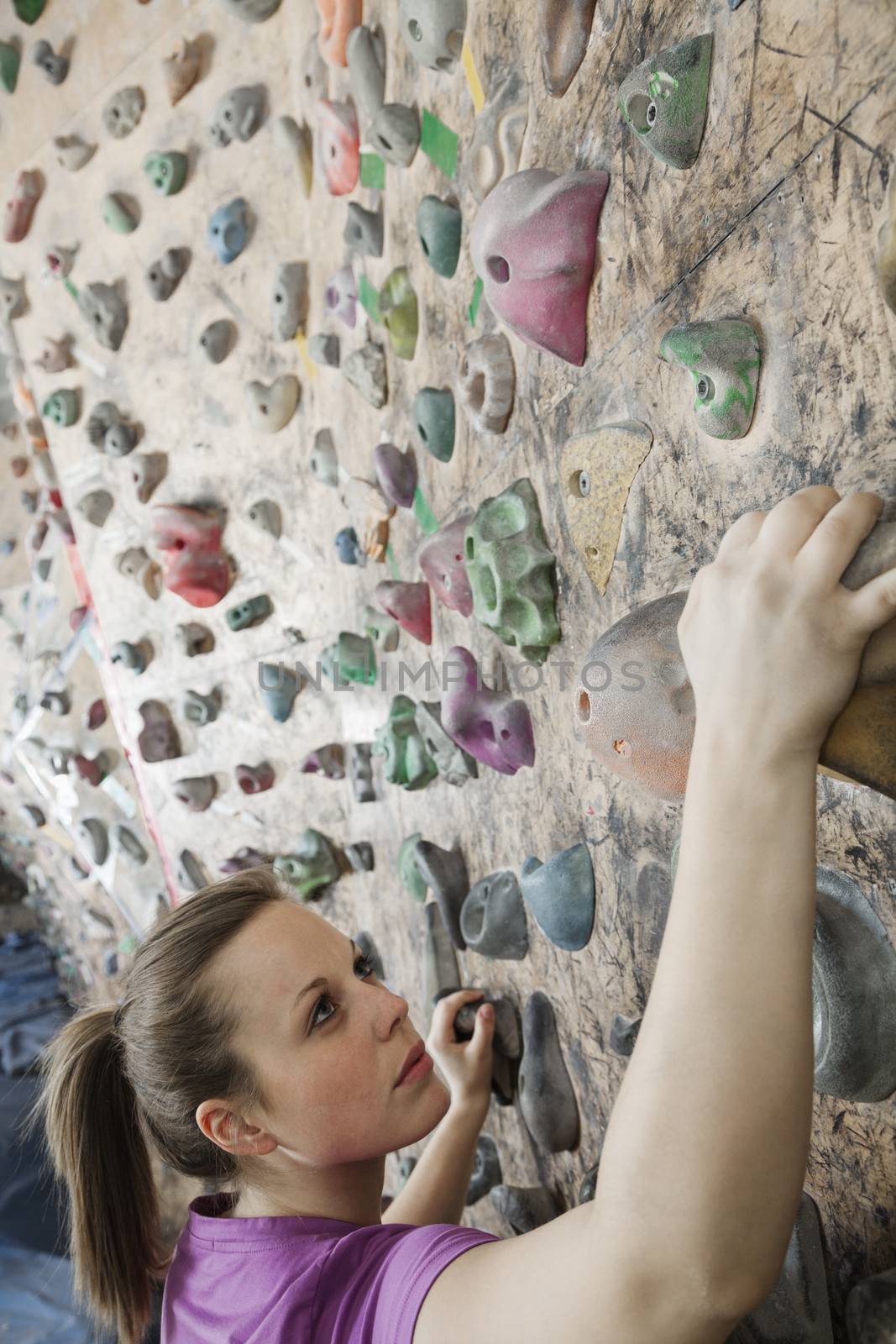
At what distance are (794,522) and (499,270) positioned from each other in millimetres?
644

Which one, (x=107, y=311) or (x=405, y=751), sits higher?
(x=107, y=311)

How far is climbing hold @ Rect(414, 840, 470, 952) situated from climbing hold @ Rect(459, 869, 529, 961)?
0.12 m

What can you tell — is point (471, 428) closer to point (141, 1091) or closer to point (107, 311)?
point (141, 1091)

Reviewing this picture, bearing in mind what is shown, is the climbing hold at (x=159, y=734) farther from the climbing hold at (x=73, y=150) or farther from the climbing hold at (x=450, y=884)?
the climbing hold at (x=73, y=150)

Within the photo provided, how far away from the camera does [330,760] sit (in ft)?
8.07

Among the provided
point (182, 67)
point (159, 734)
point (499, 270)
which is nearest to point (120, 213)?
point (182, 67)

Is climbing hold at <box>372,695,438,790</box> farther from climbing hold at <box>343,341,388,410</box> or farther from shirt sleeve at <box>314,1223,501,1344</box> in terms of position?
shirt sleeve at <box>314,1223,501,1344</box>

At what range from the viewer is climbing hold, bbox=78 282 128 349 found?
272 cm

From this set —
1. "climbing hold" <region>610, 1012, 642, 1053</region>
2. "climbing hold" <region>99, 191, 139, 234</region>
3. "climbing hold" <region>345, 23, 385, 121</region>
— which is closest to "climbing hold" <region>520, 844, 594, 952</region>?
"climbing hold" <region>610, 1012, 642, 1053</region>

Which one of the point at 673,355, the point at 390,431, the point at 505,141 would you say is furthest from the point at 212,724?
the point at 673,355

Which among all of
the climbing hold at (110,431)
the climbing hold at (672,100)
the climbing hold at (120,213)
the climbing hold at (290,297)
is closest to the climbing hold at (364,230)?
the climbing hold at (290,297)

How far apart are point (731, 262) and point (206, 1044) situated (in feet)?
3.28

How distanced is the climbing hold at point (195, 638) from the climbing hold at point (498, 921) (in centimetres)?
140

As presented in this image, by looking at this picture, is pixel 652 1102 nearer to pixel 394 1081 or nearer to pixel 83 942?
pixel 394 1081
